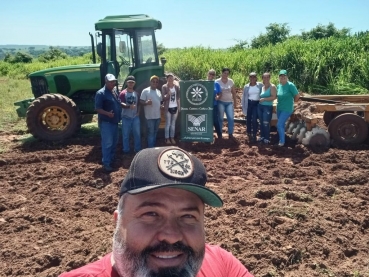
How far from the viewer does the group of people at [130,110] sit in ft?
21.4

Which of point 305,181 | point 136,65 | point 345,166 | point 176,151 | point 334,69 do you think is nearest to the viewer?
point 176,151

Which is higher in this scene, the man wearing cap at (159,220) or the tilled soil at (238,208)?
the man wearing cap at (159,220)

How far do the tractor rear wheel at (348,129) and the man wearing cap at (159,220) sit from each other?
6889 millimetres

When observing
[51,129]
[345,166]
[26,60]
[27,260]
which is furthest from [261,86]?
[26,60]

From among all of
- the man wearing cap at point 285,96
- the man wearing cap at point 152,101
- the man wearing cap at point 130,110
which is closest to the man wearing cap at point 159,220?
the man wearing cap at point 130,110

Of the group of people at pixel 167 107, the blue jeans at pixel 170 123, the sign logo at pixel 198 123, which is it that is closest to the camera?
the group of people at pixel 167 107

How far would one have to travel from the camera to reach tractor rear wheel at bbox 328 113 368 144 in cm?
782

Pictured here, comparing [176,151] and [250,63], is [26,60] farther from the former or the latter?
[176,151]

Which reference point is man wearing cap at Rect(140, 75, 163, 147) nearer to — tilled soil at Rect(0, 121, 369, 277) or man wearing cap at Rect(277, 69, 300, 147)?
tilled soil at Rect(0, 121, 369, 277)

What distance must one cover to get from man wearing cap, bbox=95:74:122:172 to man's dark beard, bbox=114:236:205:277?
5151 mm

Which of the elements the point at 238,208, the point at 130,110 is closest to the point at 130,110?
the point at 130,110

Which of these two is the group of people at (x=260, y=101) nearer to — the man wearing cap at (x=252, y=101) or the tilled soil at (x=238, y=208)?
the man wearing cap at (x=252, y=101)

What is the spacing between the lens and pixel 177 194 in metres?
1.55

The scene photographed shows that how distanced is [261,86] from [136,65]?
8.46ft
